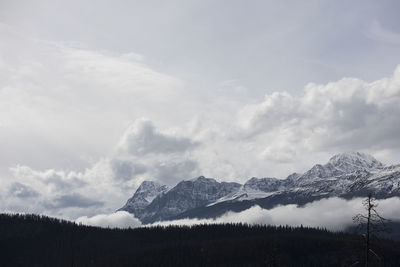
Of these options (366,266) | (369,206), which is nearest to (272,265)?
(366,266)

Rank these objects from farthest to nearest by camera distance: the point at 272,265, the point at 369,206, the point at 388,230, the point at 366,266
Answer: the point at 272,265
the point at 366,266
the point at 369,206
the point at 388,230

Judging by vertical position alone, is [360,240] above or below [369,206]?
below

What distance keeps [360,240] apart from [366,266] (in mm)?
2401

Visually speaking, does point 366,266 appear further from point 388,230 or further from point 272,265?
point 272,265

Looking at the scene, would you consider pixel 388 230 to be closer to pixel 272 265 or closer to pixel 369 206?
pixel 369 206

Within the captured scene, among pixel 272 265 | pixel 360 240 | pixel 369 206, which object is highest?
pixel 369 206

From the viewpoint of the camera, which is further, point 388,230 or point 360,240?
point 360,240

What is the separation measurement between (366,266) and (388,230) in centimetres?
694

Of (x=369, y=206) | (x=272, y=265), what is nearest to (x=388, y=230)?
(x=369, y=206)

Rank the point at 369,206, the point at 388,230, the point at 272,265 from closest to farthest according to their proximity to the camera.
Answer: the point at 388,230
the point at 369,206
the point at 272,265

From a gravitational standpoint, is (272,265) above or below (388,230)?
below

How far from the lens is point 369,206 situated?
109ft

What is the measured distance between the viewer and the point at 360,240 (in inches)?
1398

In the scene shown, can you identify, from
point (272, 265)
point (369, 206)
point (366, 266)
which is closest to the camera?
point (369, 206)
